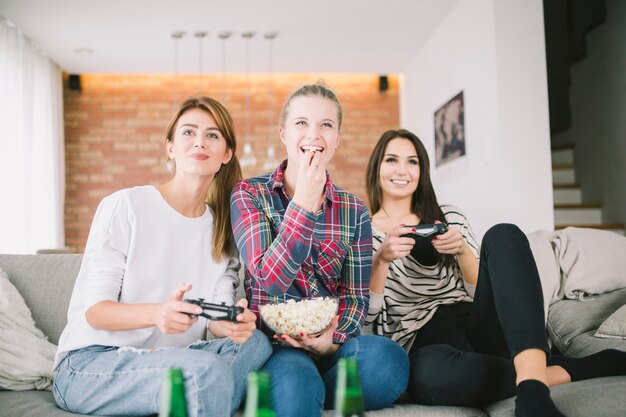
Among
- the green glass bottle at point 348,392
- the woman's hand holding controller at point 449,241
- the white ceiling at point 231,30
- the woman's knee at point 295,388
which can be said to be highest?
the white ceiling at point 231,30

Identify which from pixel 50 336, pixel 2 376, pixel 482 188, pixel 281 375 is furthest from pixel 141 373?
pixel 482 188

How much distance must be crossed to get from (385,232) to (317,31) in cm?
363

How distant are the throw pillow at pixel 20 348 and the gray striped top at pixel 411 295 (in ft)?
3.41

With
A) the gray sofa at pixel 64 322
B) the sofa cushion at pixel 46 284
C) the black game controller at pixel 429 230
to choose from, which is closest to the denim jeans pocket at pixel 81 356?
the gray sofa at pixel 64 322

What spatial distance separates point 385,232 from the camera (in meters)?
2.09

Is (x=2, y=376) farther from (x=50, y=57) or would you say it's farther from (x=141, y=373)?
(x=50, y=57)

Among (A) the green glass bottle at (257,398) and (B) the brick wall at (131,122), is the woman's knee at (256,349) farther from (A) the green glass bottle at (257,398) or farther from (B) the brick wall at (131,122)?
(B) the brick wall at (131,122)

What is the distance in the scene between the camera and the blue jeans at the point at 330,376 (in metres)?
1.38

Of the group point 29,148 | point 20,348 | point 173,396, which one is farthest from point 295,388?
point 29,148

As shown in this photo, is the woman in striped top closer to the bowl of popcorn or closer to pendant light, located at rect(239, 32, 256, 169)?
the bowl of popcorn

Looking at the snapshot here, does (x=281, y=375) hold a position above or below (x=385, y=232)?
below

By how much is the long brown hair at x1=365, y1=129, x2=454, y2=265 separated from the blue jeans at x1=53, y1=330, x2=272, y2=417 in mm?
897

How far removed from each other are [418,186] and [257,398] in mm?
1547

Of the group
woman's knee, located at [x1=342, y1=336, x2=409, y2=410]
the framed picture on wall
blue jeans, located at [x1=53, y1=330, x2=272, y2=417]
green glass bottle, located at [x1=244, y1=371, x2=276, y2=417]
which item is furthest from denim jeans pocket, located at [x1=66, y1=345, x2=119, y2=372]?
the framed picture on wall
